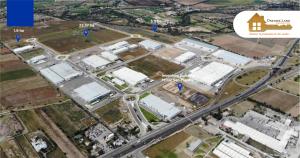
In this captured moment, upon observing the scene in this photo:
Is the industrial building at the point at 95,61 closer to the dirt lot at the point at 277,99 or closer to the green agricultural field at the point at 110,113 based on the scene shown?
the green agricultural field at the point at 110,113

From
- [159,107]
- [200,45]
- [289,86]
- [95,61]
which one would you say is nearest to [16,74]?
[95,61]

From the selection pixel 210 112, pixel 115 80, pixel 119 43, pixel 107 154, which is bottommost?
pixel 107 154

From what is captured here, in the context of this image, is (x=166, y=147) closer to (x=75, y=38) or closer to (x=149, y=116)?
(x=149, y=116)

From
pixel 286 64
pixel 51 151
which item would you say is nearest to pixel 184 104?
pixel 51 151

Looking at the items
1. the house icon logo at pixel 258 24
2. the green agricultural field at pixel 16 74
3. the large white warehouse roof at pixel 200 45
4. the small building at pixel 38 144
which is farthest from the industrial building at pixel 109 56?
the house icon logo at pixel 258 24

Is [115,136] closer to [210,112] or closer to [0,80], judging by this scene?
[210,112]

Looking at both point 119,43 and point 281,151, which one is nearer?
point 281,151
